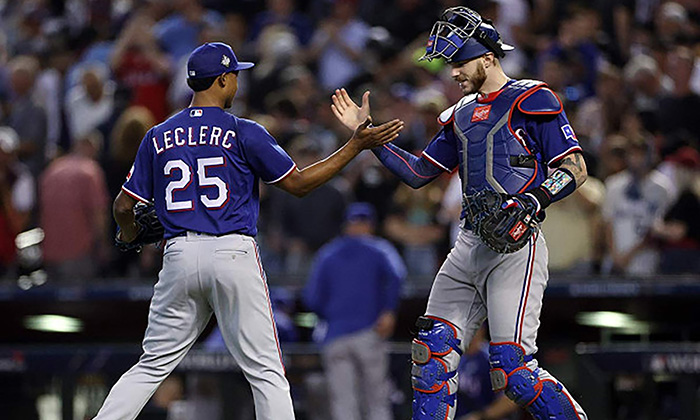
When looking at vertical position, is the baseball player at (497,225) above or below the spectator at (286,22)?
below

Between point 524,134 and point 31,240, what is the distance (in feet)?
24.8

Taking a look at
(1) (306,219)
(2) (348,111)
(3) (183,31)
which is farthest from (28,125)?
(2) (348,111)

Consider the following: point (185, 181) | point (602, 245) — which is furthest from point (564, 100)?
point (185, 181)

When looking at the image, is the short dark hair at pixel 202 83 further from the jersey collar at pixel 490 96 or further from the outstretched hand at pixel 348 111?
the jersey collar at pixel 490 96

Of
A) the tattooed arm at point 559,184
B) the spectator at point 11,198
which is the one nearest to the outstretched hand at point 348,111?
the tattooed arm at point 559,184

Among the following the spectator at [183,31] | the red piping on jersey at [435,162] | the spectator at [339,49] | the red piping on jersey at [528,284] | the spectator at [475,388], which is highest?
the spectator at [183,31]

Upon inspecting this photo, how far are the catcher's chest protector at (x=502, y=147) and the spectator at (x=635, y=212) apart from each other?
4.73 metres

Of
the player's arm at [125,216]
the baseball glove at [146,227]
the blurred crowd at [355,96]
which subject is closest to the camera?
the player's arm at [125,216]

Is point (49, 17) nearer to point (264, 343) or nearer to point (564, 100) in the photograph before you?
point (564, 100)

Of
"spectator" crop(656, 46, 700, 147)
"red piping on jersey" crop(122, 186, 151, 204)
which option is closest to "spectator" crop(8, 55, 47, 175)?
"spectator" crop(656, 46, 700, 147)

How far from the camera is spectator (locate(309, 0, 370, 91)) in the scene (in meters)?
14.5

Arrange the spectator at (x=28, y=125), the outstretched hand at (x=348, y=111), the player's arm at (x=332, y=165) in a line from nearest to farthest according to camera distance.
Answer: the player's arm at (x=332, y=165) → the outstretched hand at (x=348, y=111) → the spectator at (x=28, y=125)

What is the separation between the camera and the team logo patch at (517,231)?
6.73 meters

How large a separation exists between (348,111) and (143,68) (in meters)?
7.46
